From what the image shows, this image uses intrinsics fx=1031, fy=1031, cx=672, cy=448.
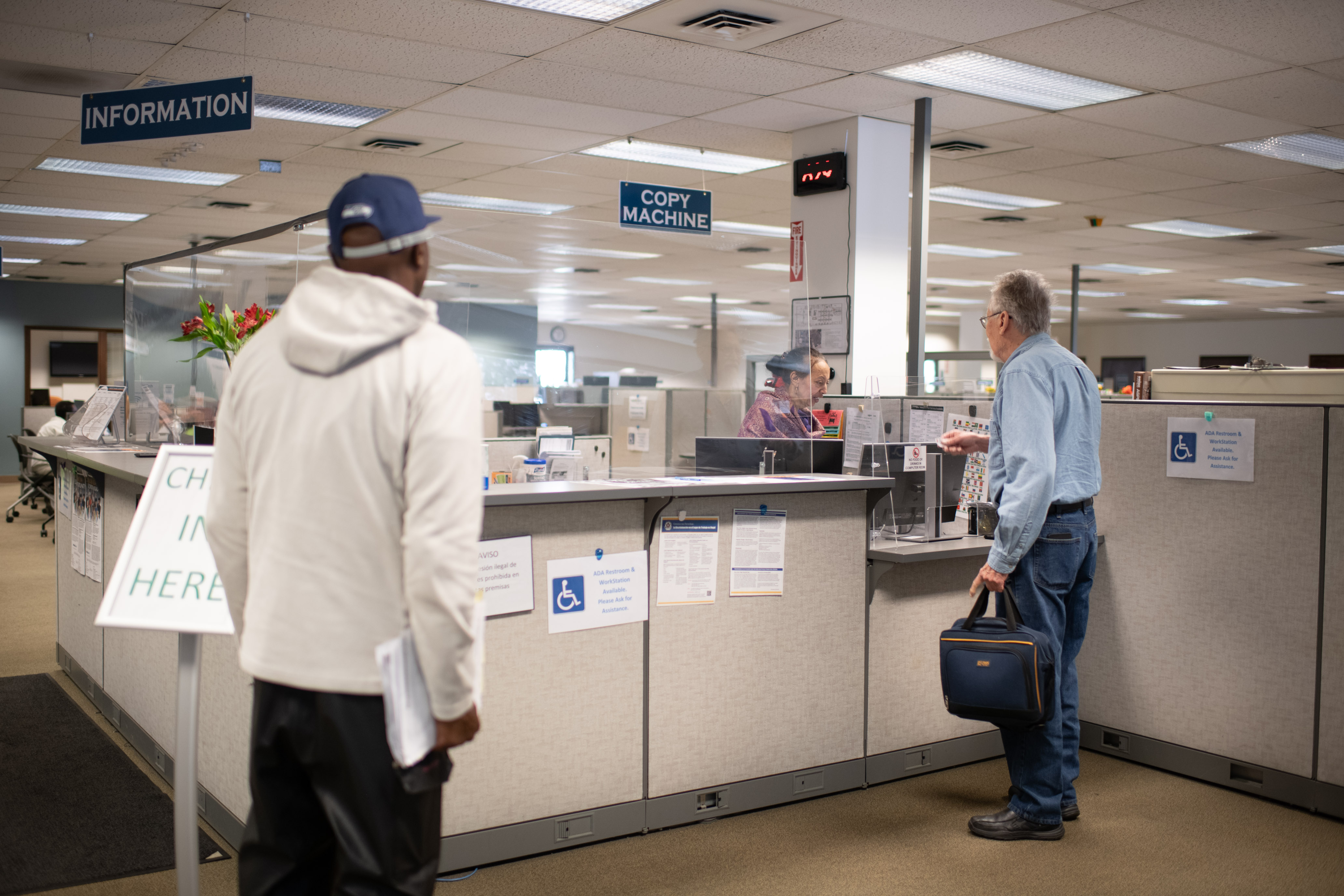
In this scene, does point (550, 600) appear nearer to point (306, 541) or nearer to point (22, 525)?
point (306, 541)

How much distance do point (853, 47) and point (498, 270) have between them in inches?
346

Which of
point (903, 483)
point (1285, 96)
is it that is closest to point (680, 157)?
point (1285, 96)

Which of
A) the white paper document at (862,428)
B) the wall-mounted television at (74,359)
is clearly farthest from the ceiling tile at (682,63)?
the wall-mounted television at (74,359)

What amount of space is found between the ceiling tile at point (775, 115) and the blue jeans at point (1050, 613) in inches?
124

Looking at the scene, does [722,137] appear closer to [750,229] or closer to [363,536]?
[750,229]

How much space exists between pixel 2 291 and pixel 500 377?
36.1 feet

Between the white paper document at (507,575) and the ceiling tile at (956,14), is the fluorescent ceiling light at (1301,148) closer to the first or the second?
the ceiling tile at (956,14)

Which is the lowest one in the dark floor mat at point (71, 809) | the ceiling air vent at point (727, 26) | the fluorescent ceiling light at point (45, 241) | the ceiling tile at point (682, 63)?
the dark floor mat at point (71, 809)

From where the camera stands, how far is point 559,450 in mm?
4707

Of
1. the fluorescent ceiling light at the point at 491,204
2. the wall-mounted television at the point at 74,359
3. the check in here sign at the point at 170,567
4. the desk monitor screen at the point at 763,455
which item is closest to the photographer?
the check in here sign at the point at 170,567

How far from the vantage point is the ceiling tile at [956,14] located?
3.91m

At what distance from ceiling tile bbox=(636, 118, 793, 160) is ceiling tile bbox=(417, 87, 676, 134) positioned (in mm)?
124

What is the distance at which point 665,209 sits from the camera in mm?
6008

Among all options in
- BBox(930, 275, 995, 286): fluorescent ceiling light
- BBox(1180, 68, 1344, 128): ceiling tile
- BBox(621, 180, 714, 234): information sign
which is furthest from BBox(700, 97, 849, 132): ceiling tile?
BBox(930, 275, 995, 286): fluorescent ceiling light
